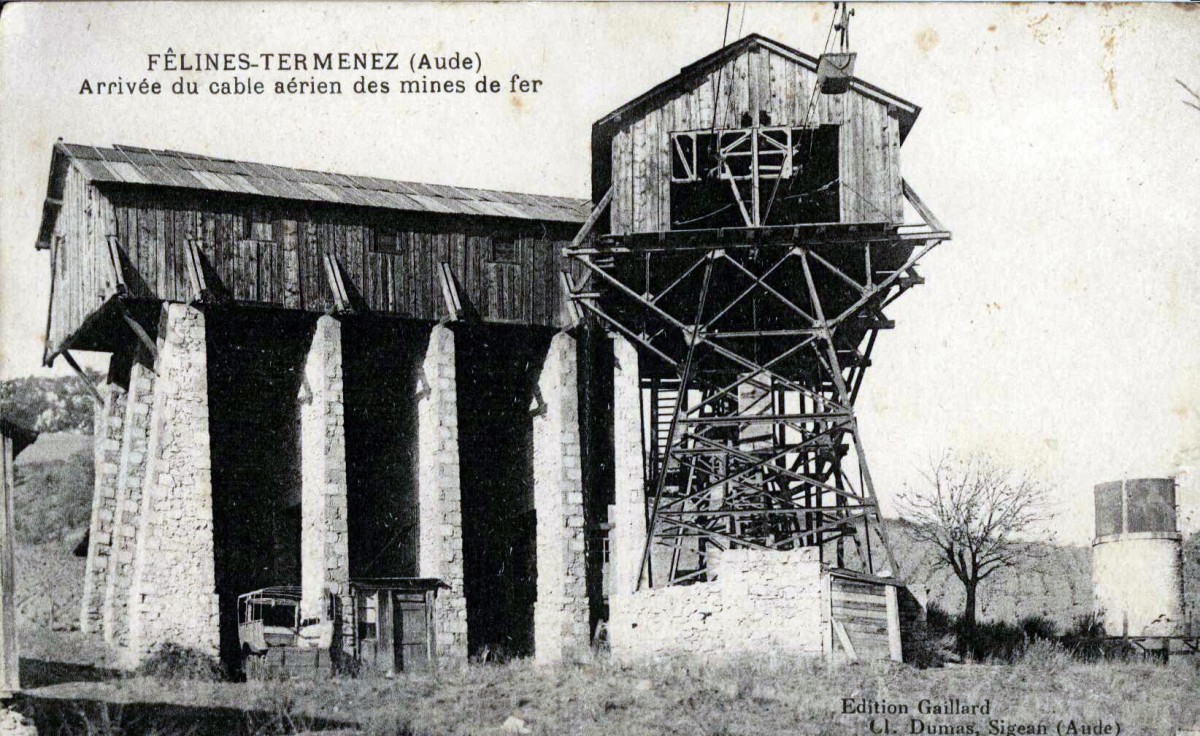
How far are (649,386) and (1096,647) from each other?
12.5 metres

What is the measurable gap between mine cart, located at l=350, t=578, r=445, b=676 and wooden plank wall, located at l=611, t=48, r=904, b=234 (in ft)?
30.7

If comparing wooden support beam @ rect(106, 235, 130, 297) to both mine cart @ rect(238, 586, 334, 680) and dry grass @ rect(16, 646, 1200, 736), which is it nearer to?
mine cart @ rect(238, 586, 334, 680)

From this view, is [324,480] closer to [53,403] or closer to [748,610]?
[748,610]

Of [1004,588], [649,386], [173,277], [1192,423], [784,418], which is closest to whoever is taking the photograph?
[1192,423]

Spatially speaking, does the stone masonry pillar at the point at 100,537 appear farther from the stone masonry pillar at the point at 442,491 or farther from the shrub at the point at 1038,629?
the shrub at the point at 1038,629

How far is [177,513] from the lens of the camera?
2720cm

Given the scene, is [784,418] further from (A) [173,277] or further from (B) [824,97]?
(A) [173,277]

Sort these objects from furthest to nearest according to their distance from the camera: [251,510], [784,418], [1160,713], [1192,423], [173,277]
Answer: [251,510], [173,277], [784,418], [1192,423], [1160,713]

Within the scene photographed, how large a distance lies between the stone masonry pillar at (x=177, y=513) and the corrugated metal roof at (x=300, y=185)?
3209mm

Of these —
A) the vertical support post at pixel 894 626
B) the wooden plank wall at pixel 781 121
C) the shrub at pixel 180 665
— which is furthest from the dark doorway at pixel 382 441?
the vertical support post at pixel 894 626

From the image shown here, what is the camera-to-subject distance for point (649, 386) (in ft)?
112

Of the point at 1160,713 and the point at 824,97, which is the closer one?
the point at 1160,713

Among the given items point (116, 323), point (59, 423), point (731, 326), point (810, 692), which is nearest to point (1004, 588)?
point (731, 326)

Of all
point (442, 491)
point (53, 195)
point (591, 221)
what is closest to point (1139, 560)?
point (591, 221)
